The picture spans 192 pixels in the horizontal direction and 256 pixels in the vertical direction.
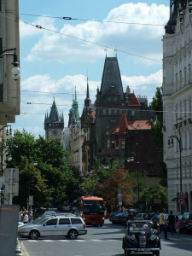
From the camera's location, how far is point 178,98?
84.3 m

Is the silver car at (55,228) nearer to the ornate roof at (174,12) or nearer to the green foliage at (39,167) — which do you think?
the green foliage at (39,167)

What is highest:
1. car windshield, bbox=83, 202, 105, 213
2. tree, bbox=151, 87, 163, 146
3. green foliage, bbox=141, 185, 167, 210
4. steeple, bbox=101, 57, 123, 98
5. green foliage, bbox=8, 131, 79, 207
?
steeple, bbox=101, 57, 123, 98

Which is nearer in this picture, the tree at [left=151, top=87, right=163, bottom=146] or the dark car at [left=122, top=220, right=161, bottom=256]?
the dark car at [left=122, top=220, right=161, bottom=256]

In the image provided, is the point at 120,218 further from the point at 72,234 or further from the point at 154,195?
the point at 72,234

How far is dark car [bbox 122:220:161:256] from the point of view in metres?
30.6

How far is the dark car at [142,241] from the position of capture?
100ft

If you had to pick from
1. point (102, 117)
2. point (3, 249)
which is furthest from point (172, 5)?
point (102, 117)

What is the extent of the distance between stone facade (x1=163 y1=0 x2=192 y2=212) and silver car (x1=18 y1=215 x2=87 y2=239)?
29804mm

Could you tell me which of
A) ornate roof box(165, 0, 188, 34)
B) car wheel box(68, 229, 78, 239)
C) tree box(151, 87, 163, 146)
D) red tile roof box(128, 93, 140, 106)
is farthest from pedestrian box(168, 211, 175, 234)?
red tile roof box(128, 93, 140, 106)

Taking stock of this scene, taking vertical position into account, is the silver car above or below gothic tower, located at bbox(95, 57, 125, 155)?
below

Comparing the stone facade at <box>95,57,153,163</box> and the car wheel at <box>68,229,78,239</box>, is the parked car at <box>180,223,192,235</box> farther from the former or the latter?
the stone facade at <box>95,57,153,163</box>

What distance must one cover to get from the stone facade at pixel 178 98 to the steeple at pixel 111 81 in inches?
4040

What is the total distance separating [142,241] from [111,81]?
552 feet

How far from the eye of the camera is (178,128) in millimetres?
83000
